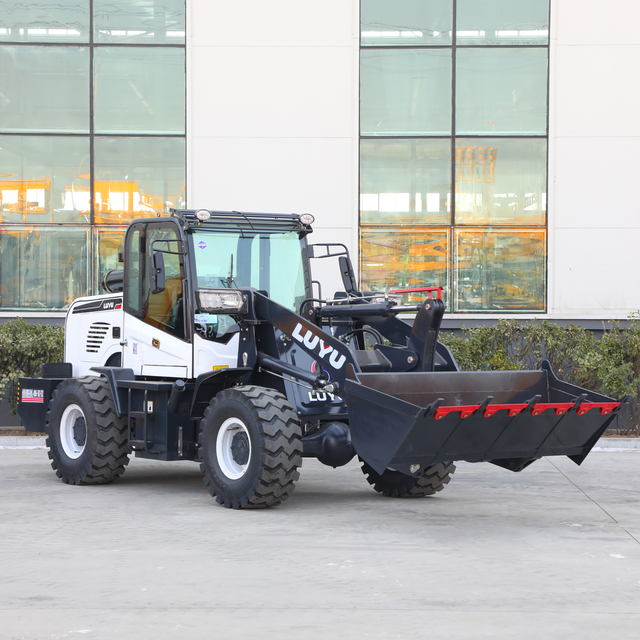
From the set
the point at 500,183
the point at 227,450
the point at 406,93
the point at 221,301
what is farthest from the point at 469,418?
the point at 406,93

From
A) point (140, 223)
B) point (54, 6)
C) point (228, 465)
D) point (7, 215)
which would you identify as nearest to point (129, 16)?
point (54, 6)

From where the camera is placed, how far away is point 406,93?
17891 millimetres

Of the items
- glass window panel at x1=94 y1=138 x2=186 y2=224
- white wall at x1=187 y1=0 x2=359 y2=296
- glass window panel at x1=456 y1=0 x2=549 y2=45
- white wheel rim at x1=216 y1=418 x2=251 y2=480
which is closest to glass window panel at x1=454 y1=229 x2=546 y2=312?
white wall at x1=187 y1=0 x2=359 y2=296

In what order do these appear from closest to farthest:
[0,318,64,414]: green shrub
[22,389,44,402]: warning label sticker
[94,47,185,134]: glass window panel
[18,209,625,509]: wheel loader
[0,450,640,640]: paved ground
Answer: [0,450,640,640]: paved ground, [18,209,625,509]: wheel loader, [22,389,44,402]: warning label sticker, [0,318,64,414]: green shrub, [94,47,185,134]: glass window panel

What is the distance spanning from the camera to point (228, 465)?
9.07 meters

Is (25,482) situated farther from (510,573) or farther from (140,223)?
(510,573)

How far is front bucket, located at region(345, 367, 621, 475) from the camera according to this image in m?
7.84

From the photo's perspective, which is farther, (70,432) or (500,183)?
(500,183)

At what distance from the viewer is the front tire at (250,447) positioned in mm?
8516

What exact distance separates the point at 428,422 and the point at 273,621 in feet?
9.04

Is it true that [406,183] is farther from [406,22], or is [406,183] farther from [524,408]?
[524,408]

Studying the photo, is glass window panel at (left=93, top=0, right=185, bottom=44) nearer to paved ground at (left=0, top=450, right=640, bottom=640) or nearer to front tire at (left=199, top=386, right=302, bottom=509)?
paved ground at (left=0, top=450, right=640, bottom=640)

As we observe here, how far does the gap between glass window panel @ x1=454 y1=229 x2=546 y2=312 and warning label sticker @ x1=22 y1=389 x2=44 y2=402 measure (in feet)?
28.2

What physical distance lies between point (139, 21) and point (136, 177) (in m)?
2.89
